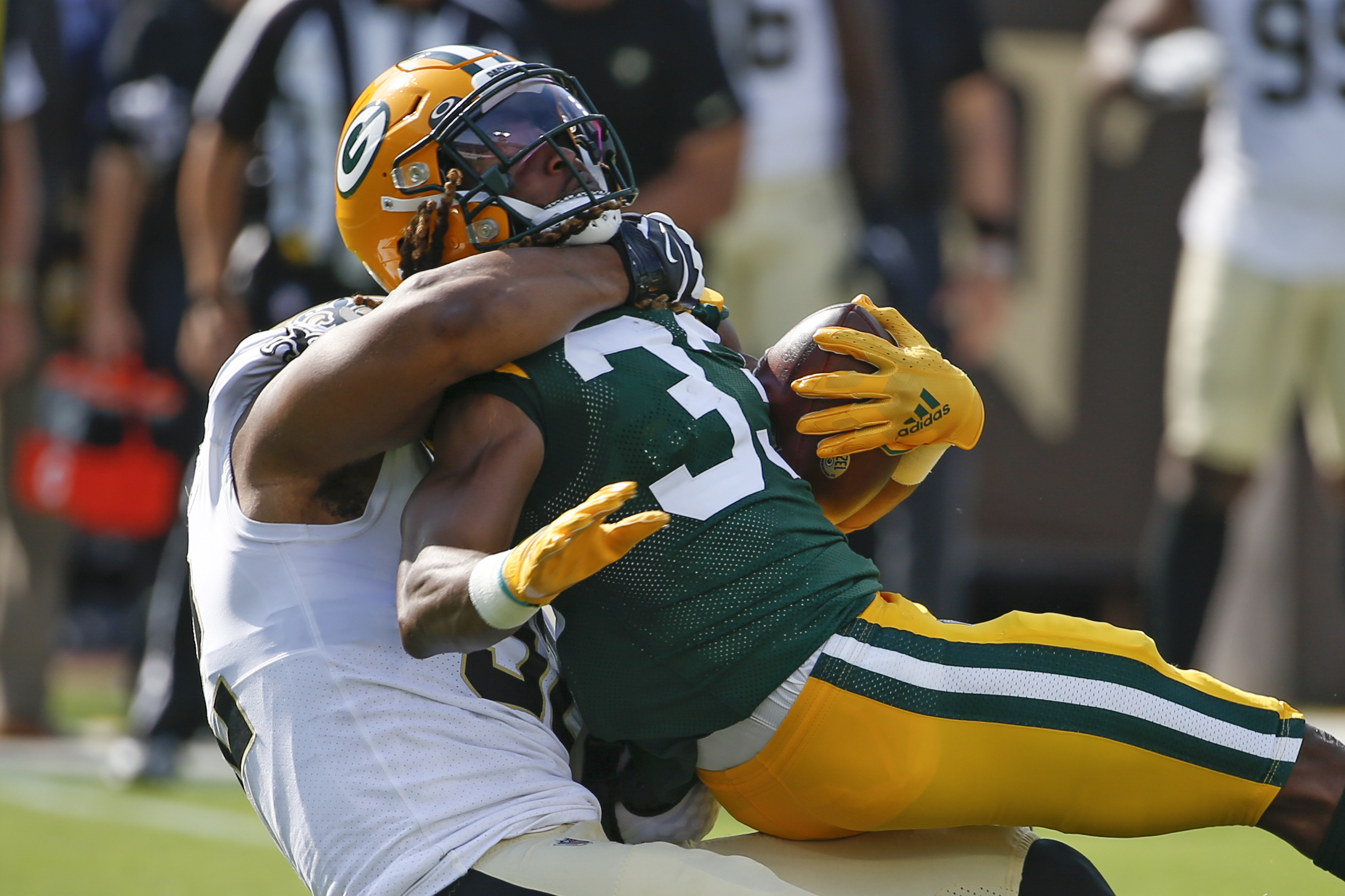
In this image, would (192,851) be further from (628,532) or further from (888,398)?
(628,532)

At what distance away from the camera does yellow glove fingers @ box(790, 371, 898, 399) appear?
2123mm

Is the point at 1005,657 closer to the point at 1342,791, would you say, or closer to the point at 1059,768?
the point at 1059,768

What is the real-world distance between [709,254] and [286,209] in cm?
125

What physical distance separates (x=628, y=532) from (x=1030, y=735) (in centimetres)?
56

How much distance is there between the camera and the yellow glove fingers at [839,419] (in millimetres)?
2137

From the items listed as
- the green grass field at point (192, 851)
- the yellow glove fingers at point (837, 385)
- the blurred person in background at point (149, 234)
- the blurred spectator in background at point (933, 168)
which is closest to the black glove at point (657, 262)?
the yellow glove fingers at point (837, 385)

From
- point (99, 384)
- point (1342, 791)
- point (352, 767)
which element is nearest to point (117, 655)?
point (99, 384)

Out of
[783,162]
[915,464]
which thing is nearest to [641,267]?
[915,464]

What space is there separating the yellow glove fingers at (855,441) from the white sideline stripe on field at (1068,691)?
11.3 inches

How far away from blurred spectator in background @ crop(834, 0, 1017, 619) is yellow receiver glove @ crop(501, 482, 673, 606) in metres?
3.28

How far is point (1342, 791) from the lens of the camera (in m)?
1.96

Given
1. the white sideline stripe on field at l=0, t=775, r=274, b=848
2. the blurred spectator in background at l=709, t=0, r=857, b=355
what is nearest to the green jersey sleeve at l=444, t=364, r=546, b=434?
the white sideline stripe on field at l=0, t=775, r=274, b=848

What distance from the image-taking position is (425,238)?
7.18ft

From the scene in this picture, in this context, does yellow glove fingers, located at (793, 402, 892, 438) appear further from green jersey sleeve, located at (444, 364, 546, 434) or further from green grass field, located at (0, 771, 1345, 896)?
green grass field, located at (0, 771, 1345, 896)
